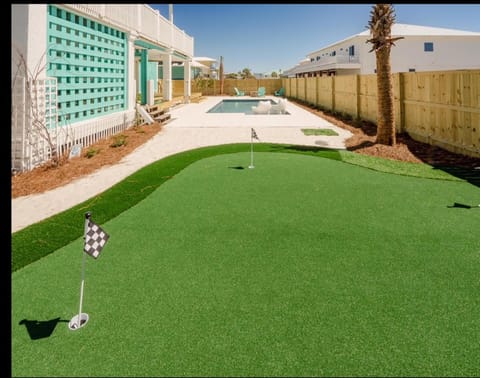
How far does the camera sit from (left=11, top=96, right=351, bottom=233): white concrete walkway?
610 cm

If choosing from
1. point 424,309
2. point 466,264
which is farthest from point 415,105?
point 424,309

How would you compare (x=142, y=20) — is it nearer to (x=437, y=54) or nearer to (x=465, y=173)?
(x=465, y=173)

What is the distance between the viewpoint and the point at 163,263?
12.5 feet

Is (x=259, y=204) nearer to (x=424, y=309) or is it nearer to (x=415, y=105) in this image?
(x=424, y=309)

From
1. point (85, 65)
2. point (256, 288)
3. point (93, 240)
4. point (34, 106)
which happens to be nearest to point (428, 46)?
point (85, 65)

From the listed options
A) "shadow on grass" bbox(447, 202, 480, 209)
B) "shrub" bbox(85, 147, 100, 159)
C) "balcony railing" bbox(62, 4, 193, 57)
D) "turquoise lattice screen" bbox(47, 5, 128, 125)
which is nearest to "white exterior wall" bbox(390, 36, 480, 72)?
"balcony railing" bbox(62, 4, 193, 57)

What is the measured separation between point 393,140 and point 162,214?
329 inches

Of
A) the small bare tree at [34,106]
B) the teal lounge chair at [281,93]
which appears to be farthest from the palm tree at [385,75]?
the teal lounge chair at [281,93]

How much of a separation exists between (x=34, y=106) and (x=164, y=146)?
4.16 metres

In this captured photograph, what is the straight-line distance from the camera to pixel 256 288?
3.32 m

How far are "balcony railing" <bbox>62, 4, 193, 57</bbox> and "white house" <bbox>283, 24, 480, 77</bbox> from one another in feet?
64.4

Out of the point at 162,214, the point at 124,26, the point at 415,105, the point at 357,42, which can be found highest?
the point at 357,42

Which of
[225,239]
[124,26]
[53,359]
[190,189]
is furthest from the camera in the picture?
[124,26]

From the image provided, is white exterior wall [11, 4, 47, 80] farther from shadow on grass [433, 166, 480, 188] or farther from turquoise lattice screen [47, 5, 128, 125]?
shadow on grass [433, 166, 480, 188]
